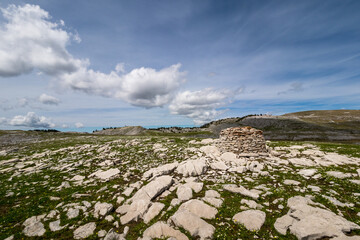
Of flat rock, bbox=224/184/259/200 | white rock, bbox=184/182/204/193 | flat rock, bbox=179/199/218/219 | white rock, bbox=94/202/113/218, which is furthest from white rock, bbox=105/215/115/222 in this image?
flat rock, bbox=224/184/259/200

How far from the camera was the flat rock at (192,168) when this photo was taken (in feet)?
45.9

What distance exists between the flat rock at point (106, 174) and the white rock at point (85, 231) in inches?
258

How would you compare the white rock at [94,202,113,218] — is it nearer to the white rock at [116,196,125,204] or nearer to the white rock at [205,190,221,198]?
the white rock at [116,196,125,204]

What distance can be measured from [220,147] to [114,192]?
14.3 m

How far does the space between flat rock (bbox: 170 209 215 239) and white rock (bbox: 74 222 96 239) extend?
4.49 m

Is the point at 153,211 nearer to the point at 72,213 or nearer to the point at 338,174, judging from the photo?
the point at 72,213

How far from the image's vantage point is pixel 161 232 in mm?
7234

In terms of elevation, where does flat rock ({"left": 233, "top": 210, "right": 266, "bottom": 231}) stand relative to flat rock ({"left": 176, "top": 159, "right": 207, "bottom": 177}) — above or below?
below

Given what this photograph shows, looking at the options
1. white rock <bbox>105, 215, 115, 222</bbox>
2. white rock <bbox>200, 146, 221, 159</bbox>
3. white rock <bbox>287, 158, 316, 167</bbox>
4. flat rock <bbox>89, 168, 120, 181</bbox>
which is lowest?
white rock <bbox>287, 158, 316, 167</bbox>

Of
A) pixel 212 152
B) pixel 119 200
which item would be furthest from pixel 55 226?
pixel 212 152

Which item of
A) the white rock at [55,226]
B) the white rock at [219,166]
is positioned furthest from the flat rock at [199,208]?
the white rock at [55,226]

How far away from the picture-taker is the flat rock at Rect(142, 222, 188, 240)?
6.96m

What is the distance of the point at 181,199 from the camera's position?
9.79 metres

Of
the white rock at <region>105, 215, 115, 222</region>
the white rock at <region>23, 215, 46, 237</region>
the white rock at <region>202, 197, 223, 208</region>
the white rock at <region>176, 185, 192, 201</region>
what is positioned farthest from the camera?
the white rock at <region>176, 185, 192, 201</region>
